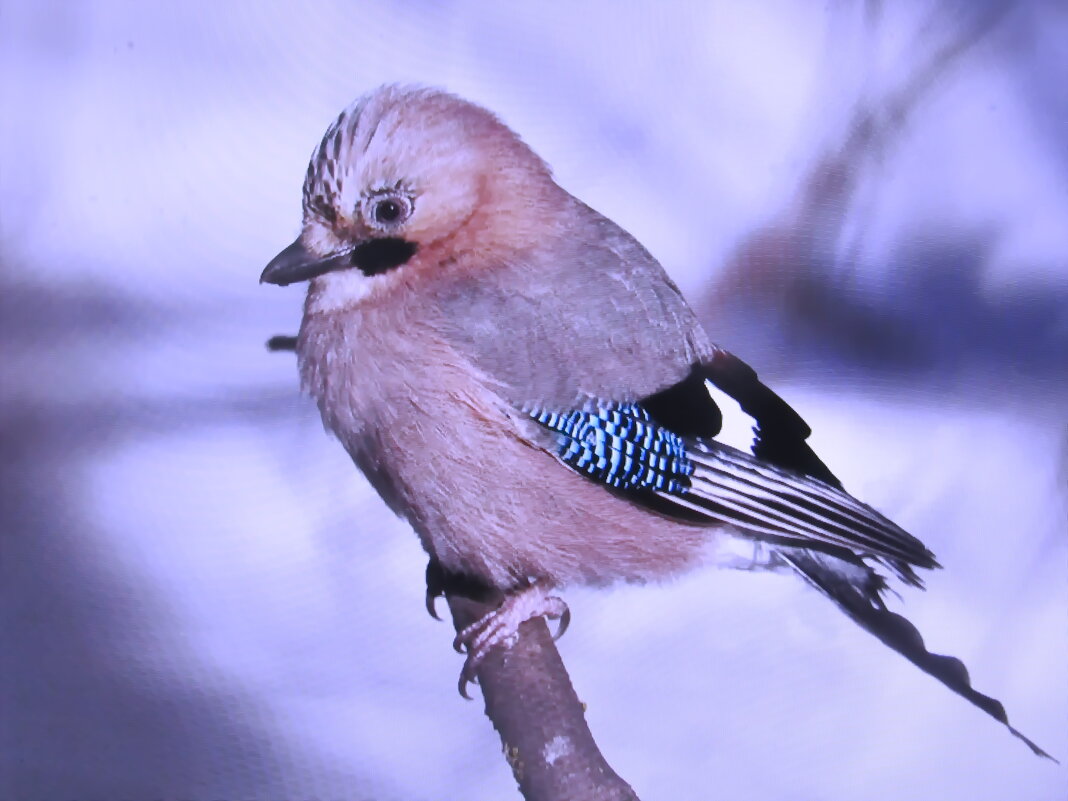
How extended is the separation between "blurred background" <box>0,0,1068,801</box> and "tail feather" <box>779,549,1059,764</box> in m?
0.02

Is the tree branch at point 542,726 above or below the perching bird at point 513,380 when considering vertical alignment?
below

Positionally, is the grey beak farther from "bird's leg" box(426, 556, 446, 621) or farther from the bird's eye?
"bird's leg" box(426, 556, 446, 621)

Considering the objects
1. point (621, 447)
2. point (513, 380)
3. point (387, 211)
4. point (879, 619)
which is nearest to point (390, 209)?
point (387, 211)

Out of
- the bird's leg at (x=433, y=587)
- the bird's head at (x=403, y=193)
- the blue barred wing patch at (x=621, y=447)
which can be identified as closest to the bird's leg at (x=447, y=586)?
the bird's leg at (x=433, y=587)

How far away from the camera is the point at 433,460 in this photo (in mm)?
907

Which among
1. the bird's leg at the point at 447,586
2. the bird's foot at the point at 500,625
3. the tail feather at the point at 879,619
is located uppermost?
the bird's leg at the point at 447,586

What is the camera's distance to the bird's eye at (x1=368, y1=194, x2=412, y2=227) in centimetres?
91

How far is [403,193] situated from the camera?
2.99ft

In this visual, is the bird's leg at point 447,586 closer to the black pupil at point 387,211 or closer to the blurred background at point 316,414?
the blurred background at point 316,414

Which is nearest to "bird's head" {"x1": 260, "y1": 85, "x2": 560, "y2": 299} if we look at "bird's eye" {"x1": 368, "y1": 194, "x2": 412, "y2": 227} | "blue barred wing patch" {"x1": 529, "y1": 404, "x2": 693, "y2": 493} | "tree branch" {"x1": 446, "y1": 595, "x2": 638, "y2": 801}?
"bird's eye" {"x1": 368, "y1": 194, "x2": 412, "y2": 227}

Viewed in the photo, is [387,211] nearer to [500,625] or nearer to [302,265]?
[302,265]

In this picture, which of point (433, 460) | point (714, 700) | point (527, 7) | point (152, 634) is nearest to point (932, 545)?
point (714, 700)

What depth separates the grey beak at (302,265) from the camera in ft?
3.04

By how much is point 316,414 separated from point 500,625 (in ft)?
0.92
